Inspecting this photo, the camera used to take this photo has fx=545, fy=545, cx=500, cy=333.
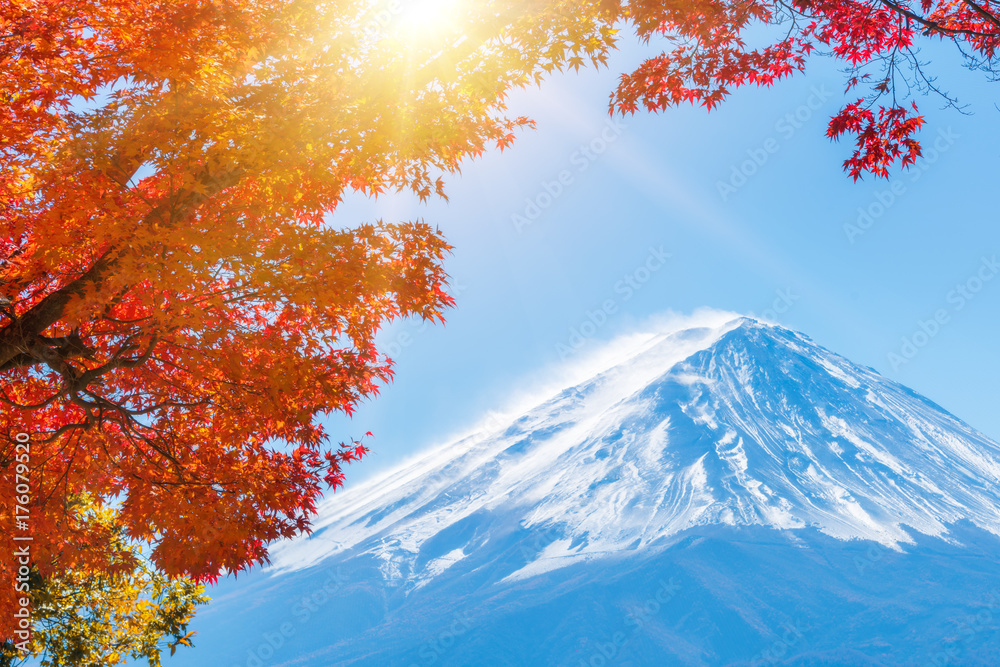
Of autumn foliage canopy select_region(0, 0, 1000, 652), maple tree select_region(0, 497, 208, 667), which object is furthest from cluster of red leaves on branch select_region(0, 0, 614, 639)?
maple tree select_region(0, 497, 208, 667)

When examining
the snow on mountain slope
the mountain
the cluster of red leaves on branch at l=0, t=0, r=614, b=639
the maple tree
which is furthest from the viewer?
the snow on mountain slope

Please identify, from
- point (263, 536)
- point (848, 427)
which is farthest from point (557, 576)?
point (263, 536)

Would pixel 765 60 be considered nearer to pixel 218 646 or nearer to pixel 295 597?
pixel 295 597

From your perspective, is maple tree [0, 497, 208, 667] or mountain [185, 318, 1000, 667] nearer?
maple tree [0, 497, 208, 667]

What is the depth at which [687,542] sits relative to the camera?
124 metres

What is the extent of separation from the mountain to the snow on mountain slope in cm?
64

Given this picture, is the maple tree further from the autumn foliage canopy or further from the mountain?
the mountain

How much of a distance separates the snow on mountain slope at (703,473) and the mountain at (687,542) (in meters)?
0.64

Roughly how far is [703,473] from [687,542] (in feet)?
81.4

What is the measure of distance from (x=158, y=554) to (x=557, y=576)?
442ft

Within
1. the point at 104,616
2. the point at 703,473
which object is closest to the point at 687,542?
the point at 703,473

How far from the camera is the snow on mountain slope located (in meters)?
133

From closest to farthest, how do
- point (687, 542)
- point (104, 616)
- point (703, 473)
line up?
point (104, 616) → point (687, 542) → point (703, 473)

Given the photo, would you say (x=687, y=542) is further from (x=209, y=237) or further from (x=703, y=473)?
(x=209, y=237)
